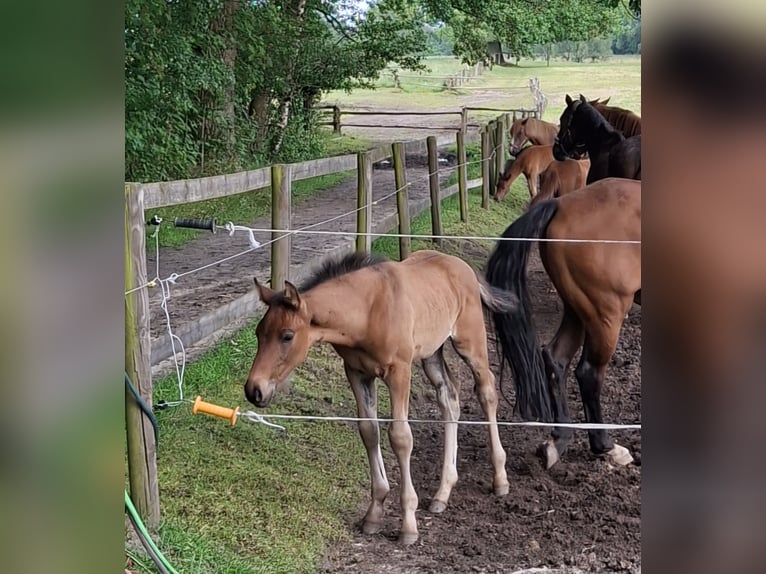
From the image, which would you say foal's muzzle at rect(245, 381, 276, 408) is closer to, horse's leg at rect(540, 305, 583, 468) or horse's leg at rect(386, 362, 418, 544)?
horse's leg at rect(386, 362, 418, 544)

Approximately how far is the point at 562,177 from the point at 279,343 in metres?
1.03

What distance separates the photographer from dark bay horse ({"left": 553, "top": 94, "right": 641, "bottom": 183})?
2332 millimetres

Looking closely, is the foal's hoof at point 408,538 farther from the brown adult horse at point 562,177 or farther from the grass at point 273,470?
the brown adult horse at point 562,177

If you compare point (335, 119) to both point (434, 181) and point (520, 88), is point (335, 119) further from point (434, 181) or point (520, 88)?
point (520, 88)

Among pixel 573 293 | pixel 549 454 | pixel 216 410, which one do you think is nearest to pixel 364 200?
pixel 573 293

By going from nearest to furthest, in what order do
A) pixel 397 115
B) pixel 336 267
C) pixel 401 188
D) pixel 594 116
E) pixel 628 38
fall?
pixel 628 38 → pixel 594 116 → pixel 336 267 → pixel 397 115 → pixel 401 188

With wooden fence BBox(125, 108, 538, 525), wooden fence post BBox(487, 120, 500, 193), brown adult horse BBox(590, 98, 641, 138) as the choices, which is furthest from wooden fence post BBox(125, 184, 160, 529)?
brown adult horse BBox(590, 98, 641, 138)

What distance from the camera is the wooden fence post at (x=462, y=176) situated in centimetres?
253

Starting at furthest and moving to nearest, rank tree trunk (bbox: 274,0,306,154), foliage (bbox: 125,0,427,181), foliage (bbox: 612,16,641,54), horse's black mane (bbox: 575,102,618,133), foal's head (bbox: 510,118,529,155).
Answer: tree trunk (bbox: 274,0,306,154) < foliage (bbox: 125,0,427,181) < foal's head (bbox: 510,118,529,155) < horse's black mane (bbox: 575,102,618,133) < foliage (bbox: 612,16,641,54)

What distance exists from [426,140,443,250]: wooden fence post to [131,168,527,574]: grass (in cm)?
3

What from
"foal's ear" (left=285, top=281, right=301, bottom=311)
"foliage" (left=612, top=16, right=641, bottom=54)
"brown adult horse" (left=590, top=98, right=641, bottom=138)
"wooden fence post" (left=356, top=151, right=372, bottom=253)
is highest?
"foliage" (left=612, top=16, right=641, bottom=54)

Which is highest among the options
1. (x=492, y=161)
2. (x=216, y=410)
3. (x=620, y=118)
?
(x=620, y=118)

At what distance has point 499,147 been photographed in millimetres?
2494
